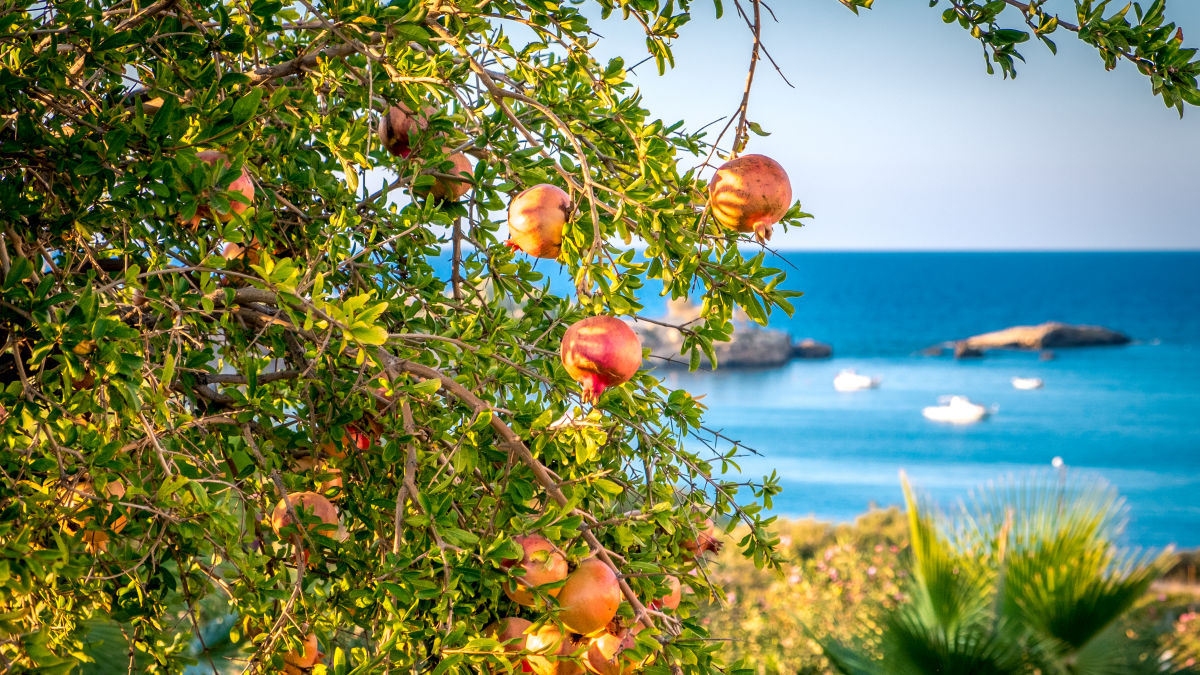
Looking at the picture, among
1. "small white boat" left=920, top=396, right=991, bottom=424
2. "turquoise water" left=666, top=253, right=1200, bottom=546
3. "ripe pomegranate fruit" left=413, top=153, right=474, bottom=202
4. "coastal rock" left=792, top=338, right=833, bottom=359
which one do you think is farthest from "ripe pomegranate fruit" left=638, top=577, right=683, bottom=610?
"coastal rock" left=792, top=338, right=833, bottom=359

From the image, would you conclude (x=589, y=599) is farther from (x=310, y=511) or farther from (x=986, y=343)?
(x=986, y=343)

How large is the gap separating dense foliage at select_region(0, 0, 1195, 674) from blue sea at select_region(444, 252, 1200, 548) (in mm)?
270

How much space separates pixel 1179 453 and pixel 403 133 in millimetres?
33926

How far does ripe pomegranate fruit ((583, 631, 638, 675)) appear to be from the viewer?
1079mm

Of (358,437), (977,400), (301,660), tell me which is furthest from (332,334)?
(977,400)

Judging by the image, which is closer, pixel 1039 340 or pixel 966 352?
pixel 966 352

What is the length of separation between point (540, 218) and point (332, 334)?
41 centimetres

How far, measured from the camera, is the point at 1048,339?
159ft

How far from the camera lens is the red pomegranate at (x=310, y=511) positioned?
4.49ft

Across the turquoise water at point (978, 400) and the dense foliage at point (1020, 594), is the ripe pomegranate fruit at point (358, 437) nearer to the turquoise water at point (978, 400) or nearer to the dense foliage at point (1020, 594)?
the dense foliage at point (1020, 594)

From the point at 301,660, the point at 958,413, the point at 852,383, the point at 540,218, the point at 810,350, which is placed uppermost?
the point at 540,218

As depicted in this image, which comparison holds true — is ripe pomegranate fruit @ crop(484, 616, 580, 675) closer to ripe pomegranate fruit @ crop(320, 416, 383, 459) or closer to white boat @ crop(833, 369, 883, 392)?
ripe pomegranate fruit @ crop(320, 416, 383, 459)

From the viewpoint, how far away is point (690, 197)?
50.7 inches

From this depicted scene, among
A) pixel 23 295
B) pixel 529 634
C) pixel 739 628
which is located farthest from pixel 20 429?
pixel 739 628
